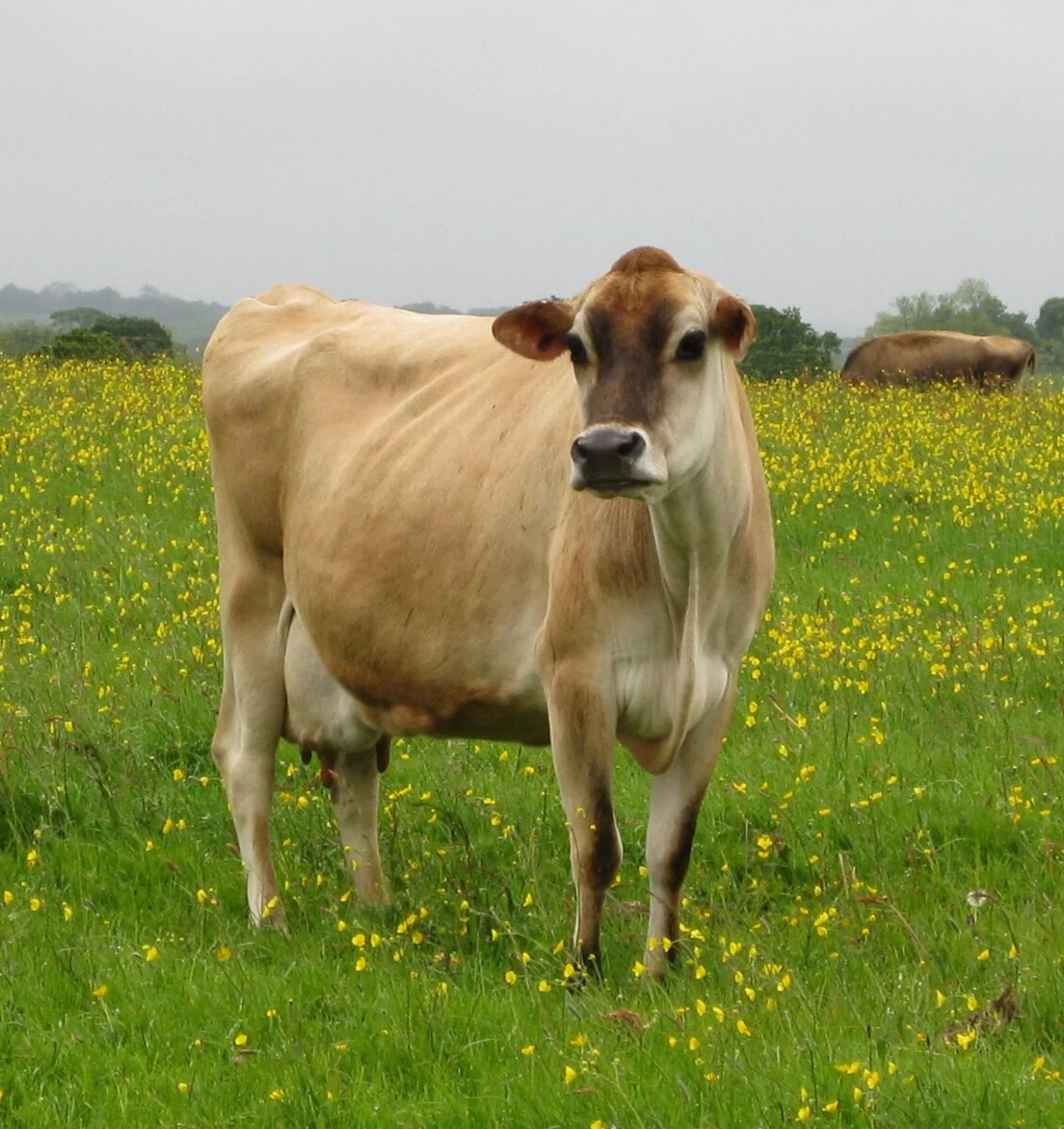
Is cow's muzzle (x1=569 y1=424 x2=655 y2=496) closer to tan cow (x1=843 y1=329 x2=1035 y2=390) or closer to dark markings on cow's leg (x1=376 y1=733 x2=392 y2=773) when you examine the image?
dark markings on cow's leg (x1=376 y1=733 x2=392 y2=773)

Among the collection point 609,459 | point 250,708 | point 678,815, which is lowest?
point 250,708

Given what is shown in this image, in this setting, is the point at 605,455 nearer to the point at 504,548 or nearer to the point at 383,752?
the point at 504,548

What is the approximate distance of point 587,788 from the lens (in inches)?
206

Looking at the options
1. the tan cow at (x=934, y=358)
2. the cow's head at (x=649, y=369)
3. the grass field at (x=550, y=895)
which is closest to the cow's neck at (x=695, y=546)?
the cow's head at (x=649, y=369)

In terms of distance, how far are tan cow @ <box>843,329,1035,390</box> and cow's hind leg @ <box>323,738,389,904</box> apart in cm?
2342

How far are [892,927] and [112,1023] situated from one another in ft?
8.07

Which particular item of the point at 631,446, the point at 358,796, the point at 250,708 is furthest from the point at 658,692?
the point at 250,708

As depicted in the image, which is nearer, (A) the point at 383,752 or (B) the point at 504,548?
(B) the point at 504,548

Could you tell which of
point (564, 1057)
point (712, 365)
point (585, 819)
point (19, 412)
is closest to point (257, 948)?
point (585, 819)

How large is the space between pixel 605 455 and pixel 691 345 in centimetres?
57

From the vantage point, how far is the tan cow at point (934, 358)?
2966 centimetres

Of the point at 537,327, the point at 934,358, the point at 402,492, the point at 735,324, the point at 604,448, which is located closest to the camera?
the point at 604,448

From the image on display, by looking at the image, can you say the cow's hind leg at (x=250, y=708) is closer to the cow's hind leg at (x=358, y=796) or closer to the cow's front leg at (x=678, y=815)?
the cow's hind leg at (x=358, y=796)

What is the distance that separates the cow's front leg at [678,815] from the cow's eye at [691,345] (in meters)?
1.19
